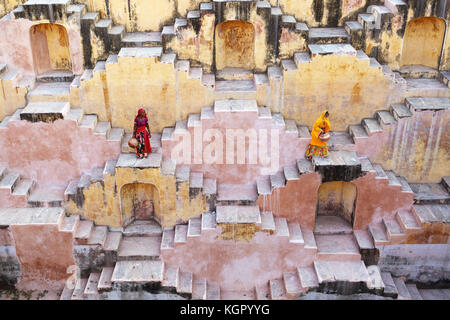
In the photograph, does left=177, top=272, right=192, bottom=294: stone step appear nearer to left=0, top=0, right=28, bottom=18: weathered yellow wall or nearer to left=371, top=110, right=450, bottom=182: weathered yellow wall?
left=371, top=110, right=450, bottom=182: weathered yellow wall

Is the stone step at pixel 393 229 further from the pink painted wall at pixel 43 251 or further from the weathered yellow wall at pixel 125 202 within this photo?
the pink painted wall at pixel 43 251

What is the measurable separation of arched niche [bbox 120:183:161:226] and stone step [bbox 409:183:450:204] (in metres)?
6.51

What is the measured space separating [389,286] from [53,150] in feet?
28.7

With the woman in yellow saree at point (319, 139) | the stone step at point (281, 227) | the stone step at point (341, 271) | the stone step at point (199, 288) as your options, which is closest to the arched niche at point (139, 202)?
the stone step at point (199, 288)

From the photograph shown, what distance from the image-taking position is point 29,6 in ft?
39.8

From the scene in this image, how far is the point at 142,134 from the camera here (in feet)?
38.7

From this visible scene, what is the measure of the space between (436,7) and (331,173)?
490cm

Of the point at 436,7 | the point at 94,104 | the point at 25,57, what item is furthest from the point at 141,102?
the point at 436,7

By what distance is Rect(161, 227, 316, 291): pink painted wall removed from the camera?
11.9 m

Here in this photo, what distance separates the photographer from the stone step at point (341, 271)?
11570mm

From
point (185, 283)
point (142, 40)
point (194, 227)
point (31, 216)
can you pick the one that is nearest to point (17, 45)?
point (142, 40)

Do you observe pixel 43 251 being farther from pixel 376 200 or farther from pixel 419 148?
pixel 419 148

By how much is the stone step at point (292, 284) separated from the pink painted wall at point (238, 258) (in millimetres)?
143

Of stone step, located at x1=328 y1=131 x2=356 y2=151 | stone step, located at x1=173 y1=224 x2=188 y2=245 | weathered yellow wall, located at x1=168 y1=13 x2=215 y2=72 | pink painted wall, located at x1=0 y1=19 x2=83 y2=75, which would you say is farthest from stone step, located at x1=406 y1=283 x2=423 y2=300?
pink painted wall, located at x1=0 y1=19 x2=83 y2=75
